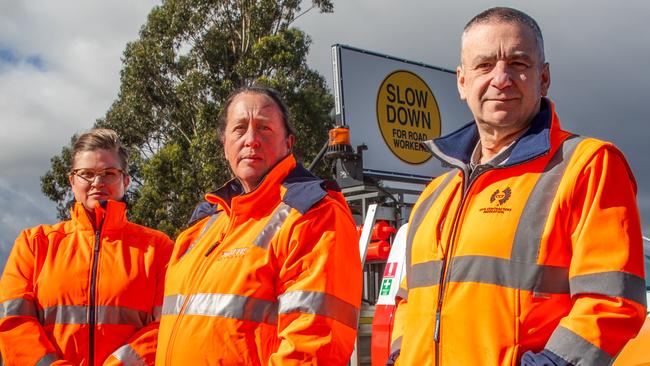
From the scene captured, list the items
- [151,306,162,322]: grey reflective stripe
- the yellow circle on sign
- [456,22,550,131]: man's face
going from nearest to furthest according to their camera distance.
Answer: [456,22,550,131]: man's face < [151,306,162,322]: grey reflective stripe < the yellow circle on sign

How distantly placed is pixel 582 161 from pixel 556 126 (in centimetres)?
26

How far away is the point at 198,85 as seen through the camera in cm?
1898

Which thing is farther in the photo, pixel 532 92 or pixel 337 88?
pixel 337 88

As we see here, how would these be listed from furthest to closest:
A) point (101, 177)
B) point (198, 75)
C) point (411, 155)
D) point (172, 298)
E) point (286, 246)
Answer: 1. point (198, 75)
2. point (411, 155)
3. point (101, 177)
4. point (172, 298)
5. point (286, 246)

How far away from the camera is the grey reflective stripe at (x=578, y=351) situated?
1.65 m

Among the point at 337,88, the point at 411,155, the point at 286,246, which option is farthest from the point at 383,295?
the point at 411,155

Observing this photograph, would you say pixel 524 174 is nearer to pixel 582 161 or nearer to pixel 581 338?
pixel 582 161

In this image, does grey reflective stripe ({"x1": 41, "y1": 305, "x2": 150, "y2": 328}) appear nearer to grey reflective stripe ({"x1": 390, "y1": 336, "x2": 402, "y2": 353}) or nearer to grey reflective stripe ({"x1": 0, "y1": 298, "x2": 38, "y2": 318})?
grey reflective stripe ({"x1": 0, "y1": 298, "x2": 38, "y2": 318})

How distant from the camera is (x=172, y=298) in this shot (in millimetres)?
2730

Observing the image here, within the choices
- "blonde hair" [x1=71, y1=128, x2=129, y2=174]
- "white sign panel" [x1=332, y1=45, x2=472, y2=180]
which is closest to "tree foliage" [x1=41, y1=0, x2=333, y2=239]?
"white sign panel" [x1=332, y1=45, x2=472, y2=180]

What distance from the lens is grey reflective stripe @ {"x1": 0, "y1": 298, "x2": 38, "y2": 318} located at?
315 cm

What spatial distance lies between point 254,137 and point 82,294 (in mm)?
1113

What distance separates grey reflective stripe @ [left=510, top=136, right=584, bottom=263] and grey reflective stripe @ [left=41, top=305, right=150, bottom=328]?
6.34ft

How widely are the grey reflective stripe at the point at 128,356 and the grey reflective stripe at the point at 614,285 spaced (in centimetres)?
196
